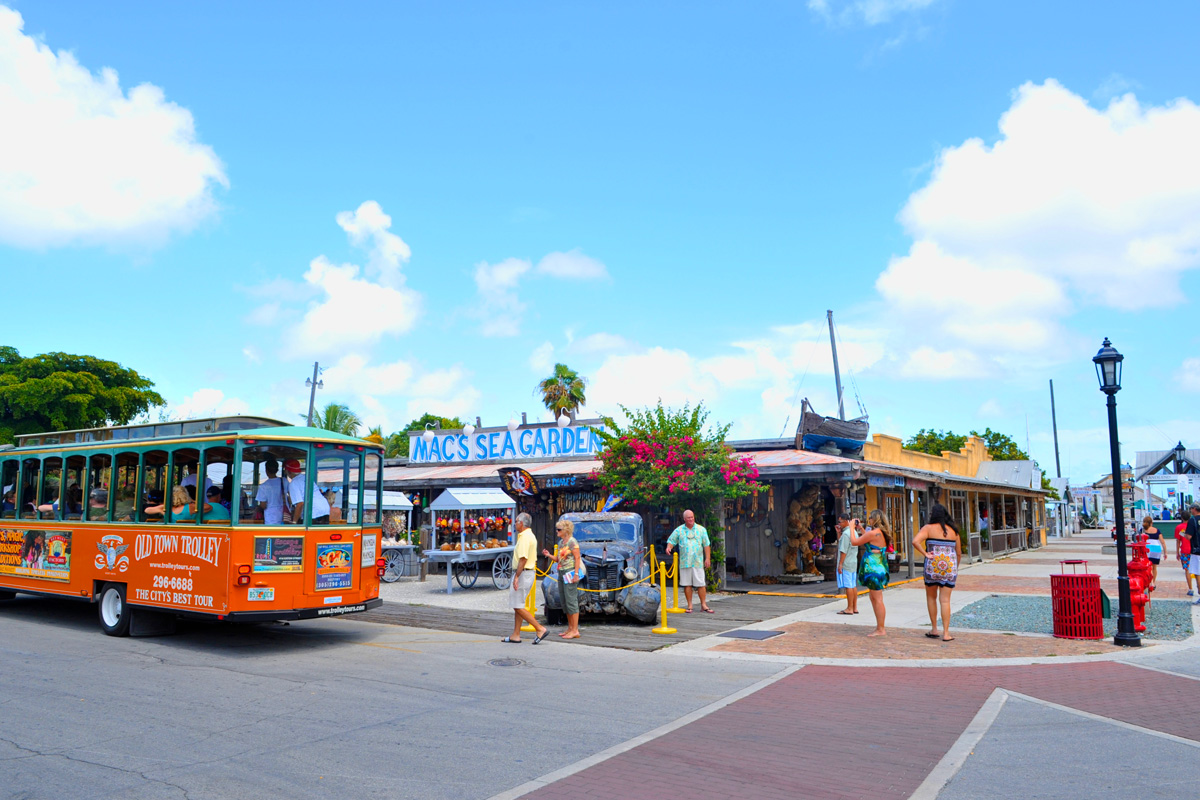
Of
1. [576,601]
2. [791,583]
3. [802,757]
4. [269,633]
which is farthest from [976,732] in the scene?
[791,583]

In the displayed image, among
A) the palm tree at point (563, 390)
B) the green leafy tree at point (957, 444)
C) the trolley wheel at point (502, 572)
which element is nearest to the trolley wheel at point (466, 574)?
the trolley wheel at point (502, 572)

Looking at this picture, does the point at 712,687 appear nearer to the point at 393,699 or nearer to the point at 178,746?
the point at 393,699

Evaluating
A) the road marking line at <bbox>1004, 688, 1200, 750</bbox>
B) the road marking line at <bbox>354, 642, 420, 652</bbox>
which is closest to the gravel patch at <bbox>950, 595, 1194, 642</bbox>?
the road marking line at <bbox>1004, 688, 1200, 750</bbox>

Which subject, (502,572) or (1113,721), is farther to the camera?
(502,572)

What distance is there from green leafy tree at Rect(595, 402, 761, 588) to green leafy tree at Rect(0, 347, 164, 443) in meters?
35.1

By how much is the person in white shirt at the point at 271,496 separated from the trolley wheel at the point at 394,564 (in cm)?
1067

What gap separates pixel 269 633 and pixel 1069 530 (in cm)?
6250

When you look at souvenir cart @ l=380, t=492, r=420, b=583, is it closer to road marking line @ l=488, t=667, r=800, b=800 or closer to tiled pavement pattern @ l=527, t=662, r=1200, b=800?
road marking line @ l=488, t=667, r=800, b=800

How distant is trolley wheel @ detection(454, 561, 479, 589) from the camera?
1950cm

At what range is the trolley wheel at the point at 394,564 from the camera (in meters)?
21.4

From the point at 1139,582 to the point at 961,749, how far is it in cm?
781

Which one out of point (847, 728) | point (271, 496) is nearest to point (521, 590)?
point (271, 496)

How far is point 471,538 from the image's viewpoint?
66.7 ft

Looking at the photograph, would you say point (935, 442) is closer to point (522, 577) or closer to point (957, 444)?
point (957, 444)
